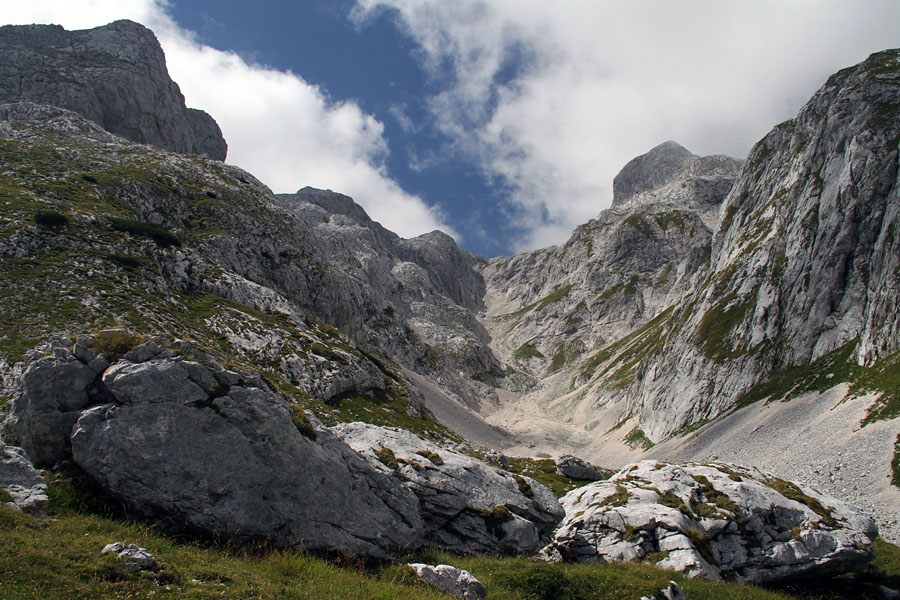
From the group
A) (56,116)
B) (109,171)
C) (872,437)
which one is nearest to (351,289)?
(109,171)

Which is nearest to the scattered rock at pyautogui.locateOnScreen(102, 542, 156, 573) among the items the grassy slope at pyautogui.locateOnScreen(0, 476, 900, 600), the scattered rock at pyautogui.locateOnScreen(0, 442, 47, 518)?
the grassy slope at pyautogui.locateOnScreen(0, 476, 900, 600)

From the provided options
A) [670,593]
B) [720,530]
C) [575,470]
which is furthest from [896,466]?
[670,593]

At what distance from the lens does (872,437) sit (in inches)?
1583

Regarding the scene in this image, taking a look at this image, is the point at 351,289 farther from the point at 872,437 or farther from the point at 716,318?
the point at 872,437

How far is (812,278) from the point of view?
69.6 m

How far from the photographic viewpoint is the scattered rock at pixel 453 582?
14406mm

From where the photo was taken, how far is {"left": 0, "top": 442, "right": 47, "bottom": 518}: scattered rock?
1199 cm

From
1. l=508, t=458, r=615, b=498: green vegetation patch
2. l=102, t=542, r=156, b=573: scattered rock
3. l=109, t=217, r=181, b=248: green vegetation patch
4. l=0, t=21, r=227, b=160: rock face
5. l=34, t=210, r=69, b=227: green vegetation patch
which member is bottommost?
l=102, t=542, r=156, b=573: scattered rock

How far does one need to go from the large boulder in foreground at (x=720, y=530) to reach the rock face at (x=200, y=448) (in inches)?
403

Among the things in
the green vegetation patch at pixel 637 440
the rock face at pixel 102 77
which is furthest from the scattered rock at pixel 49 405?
the rock face at pixel 102 77

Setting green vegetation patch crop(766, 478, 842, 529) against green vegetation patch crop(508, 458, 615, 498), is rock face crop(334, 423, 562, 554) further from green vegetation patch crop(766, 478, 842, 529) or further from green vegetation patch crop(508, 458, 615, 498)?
green vegetation patch crop(766, 478, 842, 529)

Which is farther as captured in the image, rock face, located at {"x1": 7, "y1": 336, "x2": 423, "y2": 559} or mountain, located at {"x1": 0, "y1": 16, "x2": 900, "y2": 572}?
mountain, located at {"x1": 0, "y1": 16, "x2": 900, "y2": 572}

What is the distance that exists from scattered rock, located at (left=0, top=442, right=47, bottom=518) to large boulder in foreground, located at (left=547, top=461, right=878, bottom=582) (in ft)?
62.6

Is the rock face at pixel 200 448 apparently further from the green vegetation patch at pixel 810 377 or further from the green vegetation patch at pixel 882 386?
the green vegetation patch at pixel 810 377
